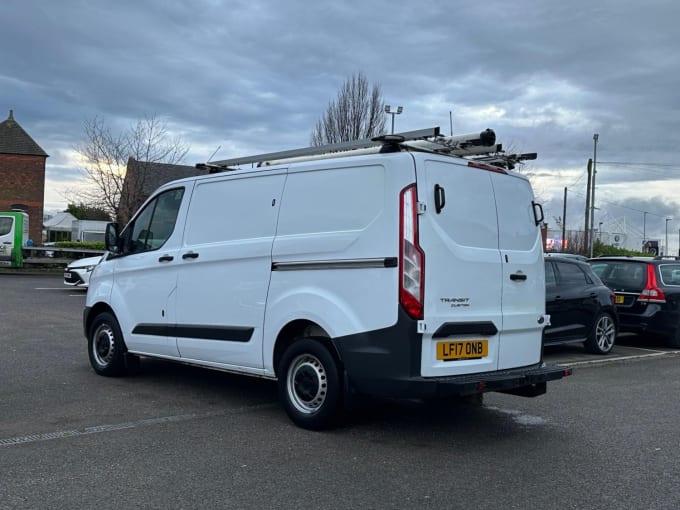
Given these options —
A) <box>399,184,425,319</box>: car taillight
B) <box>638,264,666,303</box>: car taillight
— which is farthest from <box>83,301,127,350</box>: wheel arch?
<box>638,264,666,303</box>: car taillight

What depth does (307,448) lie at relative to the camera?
533 cm

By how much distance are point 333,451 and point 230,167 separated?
3.59m

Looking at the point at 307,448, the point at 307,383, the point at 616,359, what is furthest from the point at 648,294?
the point at 307,448

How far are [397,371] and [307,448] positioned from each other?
2.97ft

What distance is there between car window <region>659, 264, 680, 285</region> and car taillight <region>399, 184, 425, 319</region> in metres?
8.68

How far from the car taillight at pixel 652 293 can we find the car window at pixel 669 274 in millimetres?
192

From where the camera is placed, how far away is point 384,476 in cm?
471

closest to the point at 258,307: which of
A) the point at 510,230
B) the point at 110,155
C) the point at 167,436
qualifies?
the point at 167,436

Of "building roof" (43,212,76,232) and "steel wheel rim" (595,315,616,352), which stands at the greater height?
"building roof" (43,212,76,232)

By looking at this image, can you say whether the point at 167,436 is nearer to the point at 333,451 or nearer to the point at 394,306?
the point at 333,451

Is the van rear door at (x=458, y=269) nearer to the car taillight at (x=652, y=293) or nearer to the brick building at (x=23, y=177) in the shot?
the car taillight at (x=652, y=293)

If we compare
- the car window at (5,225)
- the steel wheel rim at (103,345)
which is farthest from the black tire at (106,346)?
the car window at (5,225)

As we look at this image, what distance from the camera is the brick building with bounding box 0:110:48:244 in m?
48.1

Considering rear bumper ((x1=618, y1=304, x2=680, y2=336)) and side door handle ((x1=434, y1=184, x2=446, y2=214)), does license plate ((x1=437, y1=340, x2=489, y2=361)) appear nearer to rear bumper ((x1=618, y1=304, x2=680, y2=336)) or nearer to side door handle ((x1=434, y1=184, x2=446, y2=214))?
side door handle ((x1=434, y1=184, x2=446, y2=214))
